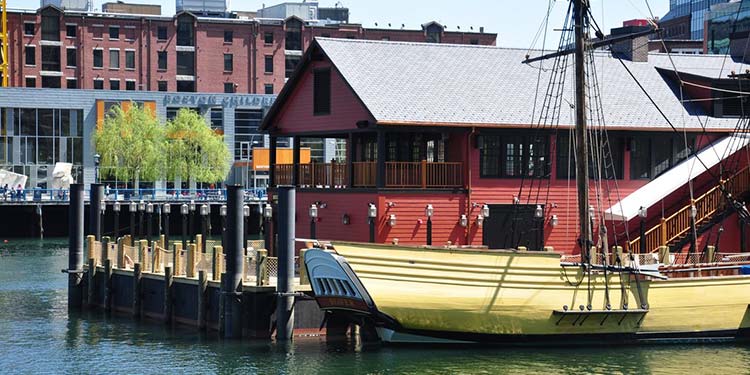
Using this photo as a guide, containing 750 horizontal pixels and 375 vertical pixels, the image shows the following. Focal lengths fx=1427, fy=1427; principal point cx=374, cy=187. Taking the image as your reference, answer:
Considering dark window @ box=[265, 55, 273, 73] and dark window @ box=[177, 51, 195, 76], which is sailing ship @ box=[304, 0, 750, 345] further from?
dark window @ box=[265, 55, 273, 73]

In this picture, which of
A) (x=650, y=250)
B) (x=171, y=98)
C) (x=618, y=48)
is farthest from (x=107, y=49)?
(x=650, y=250)

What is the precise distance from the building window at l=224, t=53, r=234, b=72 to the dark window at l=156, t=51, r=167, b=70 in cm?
575

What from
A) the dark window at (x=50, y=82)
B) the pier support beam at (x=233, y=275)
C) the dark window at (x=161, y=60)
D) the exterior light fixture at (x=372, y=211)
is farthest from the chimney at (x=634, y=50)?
the dark window at (x=50, y=82)

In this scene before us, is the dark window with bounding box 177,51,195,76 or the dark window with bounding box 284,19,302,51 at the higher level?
the dark window with bounding box 284,19,302,51

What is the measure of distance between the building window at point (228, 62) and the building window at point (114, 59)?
33.0 ft

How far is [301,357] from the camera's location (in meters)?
37.7

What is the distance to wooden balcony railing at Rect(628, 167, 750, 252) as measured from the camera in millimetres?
47875

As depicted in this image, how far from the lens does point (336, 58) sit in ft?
164

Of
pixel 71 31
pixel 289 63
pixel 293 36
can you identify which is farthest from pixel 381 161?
pixel 293 36

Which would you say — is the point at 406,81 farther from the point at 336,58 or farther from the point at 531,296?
the point at 531,296

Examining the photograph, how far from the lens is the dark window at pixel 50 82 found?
129312mm

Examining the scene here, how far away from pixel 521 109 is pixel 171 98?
78307 millimetres

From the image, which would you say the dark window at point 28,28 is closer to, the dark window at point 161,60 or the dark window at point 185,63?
the dark window at point 161,60

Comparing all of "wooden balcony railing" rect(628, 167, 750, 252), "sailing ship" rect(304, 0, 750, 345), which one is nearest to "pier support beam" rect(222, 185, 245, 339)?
"sailing ship" rect(304, 0, 750, 345)
